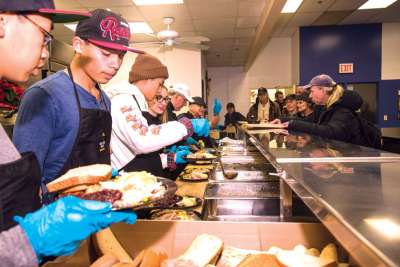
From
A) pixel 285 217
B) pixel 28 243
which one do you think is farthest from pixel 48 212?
pixel 285 217

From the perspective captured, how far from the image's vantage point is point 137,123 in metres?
2.05

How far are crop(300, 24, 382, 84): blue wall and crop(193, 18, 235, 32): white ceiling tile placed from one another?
244 centimetres

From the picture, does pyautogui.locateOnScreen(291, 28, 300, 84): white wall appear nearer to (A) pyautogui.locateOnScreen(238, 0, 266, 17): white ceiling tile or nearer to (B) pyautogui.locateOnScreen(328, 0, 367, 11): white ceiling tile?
(B) pyautogui.locateOnScreen(328, 0, 367, 11): white ceiling tile

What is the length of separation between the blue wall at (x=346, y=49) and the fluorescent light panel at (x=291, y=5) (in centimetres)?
167

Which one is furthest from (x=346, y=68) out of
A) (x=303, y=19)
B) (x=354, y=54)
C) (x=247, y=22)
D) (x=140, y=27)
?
(x=140, y=27)

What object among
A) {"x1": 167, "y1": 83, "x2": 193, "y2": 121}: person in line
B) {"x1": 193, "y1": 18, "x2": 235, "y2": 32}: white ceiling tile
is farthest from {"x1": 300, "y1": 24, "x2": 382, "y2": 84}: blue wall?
{"x1": 167, "y1": 83, "x2": 193, "y2": 121}: person in line

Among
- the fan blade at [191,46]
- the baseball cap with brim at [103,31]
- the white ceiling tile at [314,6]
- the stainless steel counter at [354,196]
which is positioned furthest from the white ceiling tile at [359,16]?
the baseball cap with brim at [103,31]

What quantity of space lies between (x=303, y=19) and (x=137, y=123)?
22.7ft

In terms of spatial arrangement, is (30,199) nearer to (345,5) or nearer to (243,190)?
(243,190)

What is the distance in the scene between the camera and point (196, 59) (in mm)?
8555

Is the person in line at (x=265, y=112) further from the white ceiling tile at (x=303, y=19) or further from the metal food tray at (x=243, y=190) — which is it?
the metal food tray at (x=243, y=190)

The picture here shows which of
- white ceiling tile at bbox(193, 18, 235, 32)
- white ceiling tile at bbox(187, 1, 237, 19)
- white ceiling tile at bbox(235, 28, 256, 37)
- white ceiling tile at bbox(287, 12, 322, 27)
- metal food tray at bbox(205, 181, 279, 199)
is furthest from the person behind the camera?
white ceiling tile at bbox(235, 28, 256, 37)

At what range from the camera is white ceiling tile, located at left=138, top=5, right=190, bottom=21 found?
19.5ft

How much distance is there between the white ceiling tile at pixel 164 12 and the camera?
5.94m
